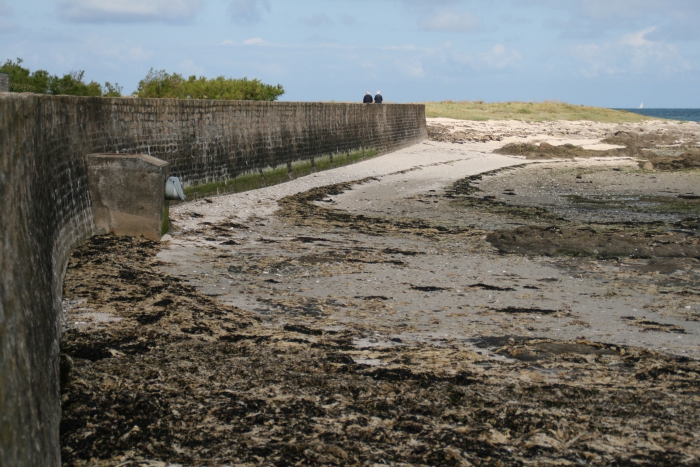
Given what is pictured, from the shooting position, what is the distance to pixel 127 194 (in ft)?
31.7

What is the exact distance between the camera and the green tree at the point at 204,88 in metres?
25.8

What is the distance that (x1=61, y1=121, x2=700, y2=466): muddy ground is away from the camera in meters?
4.25

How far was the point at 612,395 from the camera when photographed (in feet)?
16.3

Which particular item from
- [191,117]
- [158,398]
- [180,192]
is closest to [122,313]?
[158,398]

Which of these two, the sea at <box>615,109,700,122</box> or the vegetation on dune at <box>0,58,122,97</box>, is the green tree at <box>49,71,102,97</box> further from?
the sea at <box>615,109,700,122</box>

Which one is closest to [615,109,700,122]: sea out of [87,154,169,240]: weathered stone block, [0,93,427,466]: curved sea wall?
[0,93,427,466]: curved sea wall

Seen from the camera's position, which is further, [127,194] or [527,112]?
[527,112]

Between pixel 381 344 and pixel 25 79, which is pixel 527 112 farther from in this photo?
pixel 381 344

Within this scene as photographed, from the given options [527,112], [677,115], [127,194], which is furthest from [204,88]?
[677,115]

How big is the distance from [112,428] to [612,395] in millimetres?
3037

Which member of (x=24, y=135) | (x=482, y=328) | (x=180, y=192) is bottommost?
(x=482, y=328)

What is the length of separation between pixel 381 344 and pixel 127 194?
191 inches

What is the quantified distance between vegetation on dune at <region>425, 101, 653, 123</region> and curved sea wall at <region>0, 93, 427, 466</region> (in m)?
22.0

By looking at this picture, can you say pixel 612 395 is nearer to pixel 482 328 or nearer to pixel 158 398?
pixel 482 328
